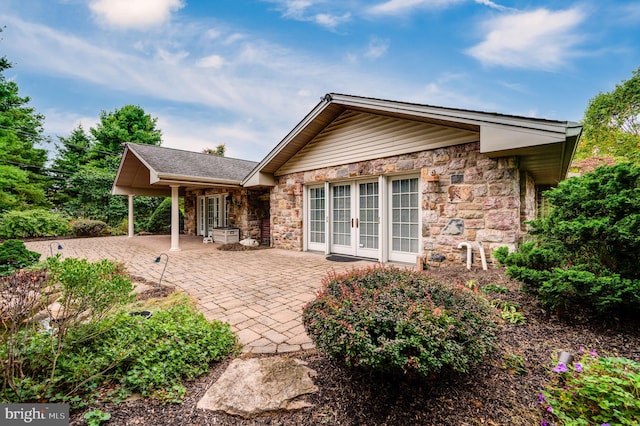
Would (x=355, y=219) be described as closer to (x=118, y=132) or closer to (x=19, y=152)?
(x=19, y=152)

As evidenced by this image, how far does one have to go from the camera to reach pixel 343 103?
5.64 metres

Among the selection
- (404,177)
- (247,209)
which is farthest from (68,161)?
(404,177)

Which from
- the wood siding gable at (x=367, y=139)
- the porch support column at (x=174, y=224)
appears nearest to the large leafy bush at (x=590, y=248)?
the wood siding gable at (x=367, y=139)

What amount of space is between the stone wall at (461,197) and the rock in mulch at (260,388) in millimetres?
3941

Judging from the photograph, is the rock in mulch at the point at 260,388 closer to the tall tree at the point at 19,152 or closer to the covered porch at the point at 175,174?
the covered porch at the point at 175,174

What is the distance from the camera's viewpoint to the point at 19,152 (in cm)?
1348

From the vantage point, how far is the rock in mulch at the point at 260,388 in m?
1.51

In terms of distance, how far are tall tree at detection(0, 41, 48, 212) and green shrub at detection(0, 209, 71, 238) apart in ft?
5.08

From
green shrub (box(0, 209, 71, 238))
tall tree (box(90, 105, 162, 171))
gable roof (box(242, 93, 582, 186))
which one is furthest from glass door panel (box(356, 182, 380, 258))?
tall tree (box(90, 105, 162, 171))

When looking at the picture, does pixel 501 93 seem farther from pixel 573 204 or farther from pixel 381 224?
pixel 573 204

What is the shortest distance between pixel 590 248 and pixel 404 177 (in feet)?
11.9

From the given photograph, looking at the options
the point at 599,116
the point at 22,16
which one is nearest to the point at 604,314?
the point at 22,16

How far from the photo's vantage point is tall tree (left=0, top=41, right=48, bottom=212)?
11.2 metres

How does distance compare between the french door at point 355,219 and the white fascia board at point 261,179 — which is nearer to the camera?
the french door at point 355,219
